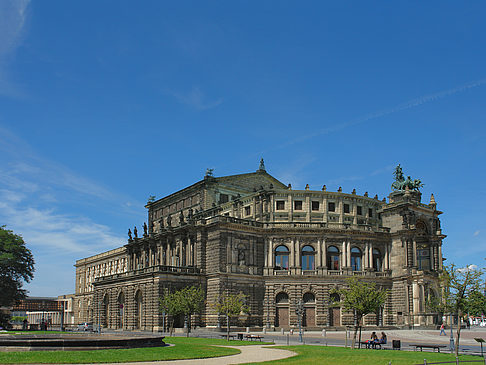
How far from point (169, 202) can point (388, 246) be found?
4022cm

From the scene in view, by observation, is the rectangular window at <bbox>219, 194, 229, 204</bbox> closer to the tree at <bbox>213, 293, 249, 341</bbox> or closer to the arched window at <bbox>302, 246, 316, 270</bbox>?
the arched window at <bbox>302, 246, 316, 270</bbox>

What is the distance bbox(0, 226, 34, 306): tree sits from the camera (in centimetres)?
8656

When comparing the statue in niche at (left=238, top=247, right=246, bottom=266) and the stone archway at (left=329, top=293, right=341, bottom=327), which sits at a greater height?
the statue in niche at (left=238, top=247, right=246, bottom=266)

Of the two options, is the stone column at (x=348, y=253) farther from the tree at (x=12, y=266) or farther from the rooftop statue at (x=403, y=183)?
the tree at (x=12, y=266)

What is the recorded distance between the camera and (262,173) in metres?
102

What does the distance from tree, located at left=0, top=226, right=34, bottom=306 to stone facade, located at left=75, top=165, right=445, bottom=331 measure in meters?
11.6

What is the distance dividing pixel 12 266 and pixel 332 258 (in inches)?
1895

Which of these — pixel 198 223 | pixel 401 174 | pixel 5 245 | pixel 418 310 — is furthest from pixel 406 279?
pixel 5 245

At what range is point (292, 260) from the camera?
266 ft

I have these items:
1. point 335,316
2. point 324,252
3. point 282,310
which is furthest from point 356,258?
point 282,310

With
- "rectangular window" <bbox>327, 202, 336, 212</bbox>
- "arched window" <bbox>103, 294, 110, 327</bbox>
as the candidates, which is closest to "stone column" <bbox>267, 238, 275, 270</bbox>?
"rectangular window" <bbox>327, 202, 336, 212</bbox>

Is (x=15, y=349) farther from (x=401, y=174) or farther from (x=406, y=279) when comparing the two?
(x=401, y=174)

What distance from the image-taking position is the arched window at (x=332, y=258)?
82.5 metres

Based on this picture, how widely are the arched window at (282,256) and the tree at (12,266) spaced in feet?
127
